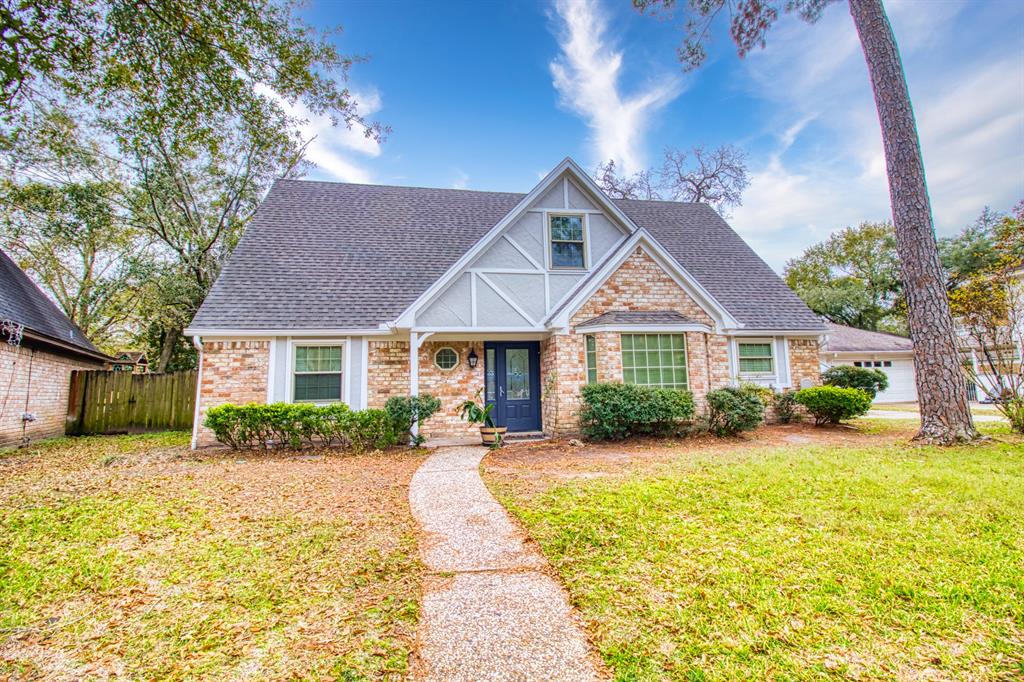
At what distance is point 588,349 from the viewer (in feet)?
33.2

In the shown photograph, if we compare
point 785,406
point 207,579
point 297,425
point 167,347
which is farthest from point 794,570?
point 167,347

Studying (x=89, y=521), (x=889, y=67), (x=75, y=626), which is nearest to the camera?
(x=75, y=626)

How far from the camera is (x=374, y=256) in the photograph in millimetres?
12242

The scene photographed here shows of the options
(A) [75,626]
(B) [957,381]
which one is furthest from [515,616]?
(B) [957,381]

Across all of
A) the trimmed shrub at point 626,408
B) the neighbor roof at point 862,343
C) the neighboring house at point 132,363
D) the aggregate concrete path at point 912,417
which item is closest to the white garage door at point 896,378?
the neighbor roof at point 862,343

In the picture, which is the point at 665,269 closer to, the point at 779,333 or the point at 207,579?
the point at 779,333

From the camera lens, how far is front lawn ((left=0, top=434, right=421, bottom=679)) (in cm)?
240

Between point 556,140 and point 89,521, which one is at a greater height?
point 556,140

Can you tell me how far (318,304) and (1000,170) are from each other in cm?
2169

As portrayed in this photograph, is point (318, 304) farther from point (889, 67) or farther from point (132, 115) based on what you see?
point (889, 67)

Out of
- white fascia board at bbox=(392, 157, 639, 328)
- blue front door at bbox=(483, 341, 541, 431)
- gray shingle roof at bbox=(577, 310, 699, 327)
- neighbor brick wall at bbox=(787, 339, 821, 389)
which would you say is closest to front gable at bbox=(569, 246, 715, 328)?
gray shingle roof at bbox=(577, 310, 699, 327)

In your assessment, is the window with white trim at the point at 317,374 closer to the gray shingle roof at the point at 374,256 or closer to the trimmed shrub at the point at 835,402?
the gray shingle roof at the point at 374,256

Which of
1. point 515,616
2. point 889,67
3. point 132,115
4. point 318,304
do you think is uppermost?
point 889,67

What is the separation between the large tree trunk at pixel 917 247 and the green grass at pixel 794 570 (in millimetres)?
2573
